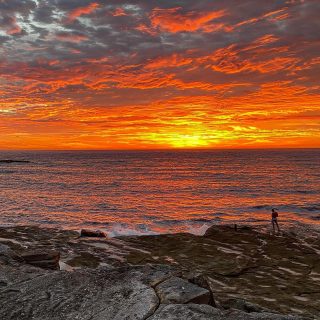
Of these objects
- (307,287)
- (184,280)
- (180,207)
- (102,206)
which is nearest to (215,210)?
(180,207)

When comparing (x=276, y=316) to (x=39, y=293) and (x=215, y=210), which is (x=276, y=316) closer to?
(x=39, y=293)

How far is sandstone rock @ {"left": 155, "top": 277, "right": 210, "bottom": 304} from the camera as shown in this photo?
8.59 m

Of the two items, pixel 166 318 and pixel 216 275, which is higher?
pixel 166 318

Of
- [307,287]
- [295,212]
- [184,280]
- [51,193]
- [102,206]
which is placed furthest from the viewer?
[51,193]

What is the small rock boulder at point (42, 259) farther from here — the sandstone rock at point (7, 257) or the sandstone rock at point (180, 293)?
the sandstone rock at point (180, 293)

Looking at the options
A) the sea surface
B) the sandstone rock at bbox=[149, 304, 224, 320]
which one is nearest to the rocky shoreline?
the sandstone rock at bbox=[149, 304, 224, 320]

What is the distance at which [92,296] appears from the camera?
886 centimetres

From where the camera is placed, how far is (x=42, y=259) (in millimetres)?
15672

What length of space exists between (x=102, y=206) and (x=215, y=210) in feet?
60.4

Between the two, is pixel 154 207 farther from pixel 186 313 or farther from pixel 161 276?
pixel 186 313

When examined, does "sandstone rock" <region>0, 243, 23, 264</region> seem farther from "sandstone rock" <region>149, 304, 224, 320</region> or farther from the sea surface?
the sea surface

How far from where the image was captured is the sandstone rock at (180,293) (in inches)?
338

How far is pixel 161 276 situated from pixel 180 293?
129 centimetres

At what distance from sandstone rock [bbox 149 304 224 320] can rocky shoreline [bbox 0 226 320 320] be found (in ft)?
0.08
